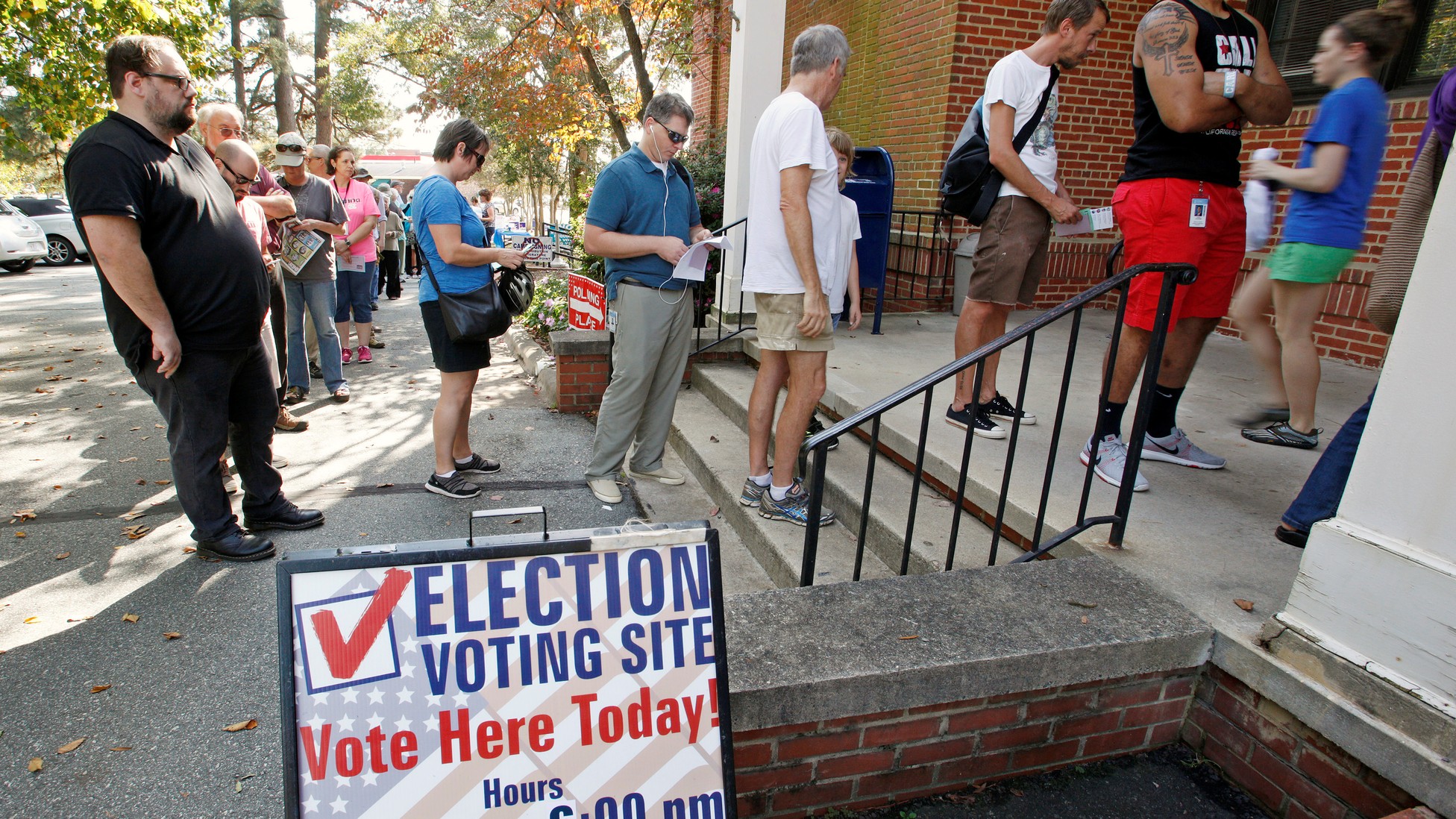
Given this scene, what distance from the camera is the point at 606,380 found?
5.76 meters

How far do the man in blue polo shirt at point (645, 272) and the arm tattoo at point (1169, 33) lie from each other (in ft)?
6.14

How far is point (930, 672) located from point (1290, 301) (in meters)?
2.36

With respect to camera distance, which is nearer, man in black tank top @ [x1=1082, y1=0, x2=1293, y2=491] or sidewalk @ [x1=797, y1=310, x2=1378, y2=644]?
sidewalk @ [x1=797, y1=310, x2=1378, y2=644]

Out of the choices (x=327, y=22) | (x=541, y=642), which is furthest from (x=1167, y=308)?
(x=327, y=22)

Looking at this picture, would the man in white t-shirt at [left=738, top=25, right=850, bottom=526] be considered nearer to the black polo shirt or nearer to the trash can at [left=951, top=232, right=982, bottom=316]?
the black polo shirt

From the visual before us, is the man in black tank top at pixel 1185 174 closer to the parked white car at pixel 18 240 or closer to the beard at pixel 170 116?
the beard at pixel 170 116

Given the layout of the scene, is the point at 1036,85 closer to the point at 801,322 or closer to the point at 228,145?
the point at 801,322

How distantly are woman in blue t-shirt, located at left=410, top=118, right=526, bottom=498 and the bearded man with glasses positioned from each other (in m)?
0.75

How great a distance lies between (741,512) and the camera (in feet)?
11.6

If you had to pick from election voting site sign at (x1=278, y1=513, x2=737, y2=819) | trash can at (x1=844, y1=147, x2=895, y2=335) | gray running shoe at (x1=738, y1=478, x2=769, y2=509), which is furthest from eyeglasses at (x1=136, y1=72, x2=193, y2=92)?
trash can at (x1=844, y1=147, x2=895, y2=335)

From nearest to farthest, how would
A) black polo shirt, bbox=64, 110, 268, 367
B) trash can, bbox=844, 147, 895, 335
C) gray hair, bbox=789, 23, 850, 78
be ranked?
black polo shirt, bbox=64, 110, 268, 367 < gray hair, bbox=789, 23, 850, 78 < trash can, bbox=844, 147, 895, 335

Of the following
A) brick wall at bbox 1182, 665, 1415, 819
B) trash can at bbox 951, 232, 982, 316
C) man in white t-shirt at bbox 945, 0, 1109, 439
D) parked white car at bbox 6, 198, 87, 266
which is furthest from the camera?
parked white car at bbox 6, 198, 87, 266

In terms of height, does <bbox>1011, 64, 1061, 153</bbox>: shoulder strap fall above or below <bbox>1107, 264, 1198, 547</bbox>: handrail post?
above

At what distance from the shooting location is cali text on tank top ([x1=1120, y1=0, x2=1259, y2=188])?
2.94 metres
